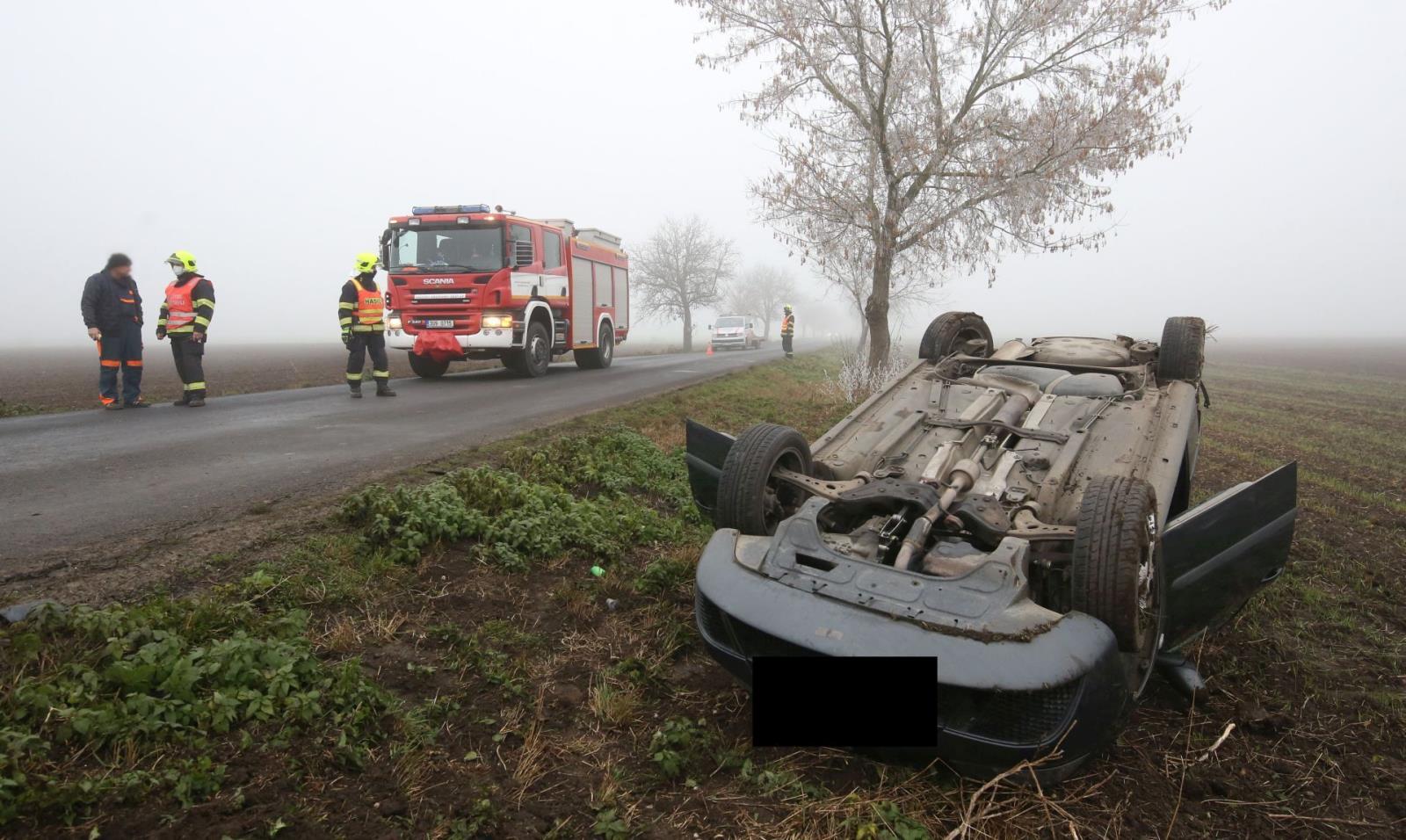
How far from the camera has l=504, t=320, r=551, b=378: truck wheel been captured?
1312 cm

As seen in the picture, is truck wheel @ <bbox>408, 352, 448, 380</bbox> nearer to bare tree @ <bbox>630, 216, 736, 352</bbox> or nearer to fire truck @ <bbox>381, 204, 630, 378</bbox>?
fire truck @ <bbox>381, 204, 630, 378</bbox>

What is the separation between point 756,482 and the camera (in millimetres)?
3869

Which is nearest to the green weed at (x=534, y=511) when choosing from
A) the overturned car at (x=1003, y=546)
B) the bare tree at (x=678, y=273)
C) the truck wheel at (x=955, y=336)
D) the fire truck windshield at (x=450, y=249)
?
the overturned car at (x=1003, y=546)

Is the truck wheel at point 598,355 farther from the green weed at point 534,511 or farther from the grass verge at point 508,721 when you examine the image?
the grass verge at point 508,721

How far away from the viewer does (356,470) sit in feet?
18.1

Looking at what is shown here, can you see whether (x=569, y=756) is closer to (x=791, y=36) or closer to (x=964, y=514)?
(x=964, y=514)

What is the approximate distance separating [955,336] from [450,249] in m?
8.67

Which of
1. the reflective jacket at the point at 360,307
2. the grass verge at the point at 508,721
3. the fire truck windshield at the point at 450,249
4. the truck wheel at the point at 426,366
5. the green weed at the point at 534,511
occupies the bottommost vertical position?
the grass verge at the point at 508,721

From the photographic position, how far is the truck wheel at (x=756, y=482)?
3867 millimetres

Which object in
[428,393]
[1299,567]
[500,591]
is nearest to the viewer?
[500,591]

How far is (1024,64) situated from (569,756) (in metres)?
13.2

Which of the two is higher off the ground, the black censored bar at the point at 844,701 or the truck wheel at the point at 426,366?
the truck wheel at the point at 426,366

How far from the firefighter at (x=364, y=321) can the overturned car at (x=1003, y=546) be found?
24.0 feet

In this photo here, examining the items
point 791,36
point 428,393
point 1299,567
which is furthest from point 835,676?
point 791,36
